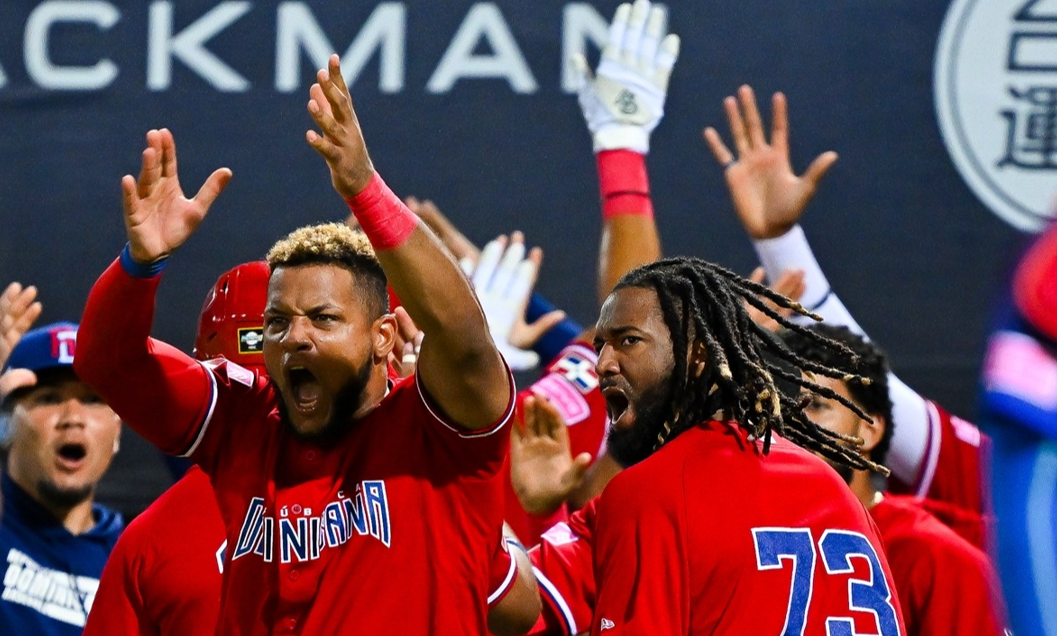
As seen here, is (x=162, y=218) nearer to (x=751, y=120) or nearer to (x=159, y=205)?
(x=159, y=205)

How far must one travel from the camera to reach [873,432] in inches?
128

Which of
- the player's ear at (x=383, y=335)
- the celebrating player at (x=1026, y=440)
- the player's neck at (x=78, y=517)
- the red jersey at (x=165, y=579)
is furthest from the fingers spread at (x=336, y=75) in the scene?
the player's neck at (x=78, y=517)

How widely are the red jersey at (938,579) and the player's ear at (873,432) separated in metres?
0.40

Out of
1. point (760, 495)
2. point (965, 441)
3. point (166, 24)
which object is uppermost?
point (166, 24)

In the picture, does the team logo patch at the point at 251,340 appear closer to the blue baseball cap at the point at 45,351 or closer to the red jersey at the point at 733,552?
the red jersey at the point at 733,552

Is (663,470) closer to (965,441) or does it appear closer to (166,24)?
(965,441)

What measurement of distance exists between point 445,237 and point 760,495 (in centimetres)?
212

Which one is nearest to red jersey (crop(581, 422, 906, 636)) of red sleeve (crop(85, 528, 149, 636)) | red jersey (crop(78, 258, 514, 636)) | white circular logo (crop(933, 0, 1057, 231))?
red jersey (crop(78, 258, 514, 636))

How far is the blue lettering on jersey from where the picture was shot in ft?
6.98

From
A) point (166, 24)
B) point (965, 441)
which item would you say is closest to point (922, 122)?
point (965, 441)

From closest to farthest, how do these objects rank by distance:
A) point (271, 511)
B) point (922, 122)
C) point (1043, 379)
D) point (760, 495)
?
point (1043, 379) < point (760, 495) < point (271, 511) < point (922, 122)

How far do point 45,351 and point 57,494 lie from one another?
1.14 feet

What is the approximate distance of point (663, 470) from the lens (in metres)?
2.03

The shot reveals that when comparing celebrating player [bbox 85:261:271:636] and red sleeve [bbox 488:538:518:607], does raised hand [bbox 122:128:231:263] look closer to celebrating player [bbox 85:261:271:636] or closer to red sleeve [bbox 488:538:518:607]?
celebrating player [bbox 85:261:271:636]
